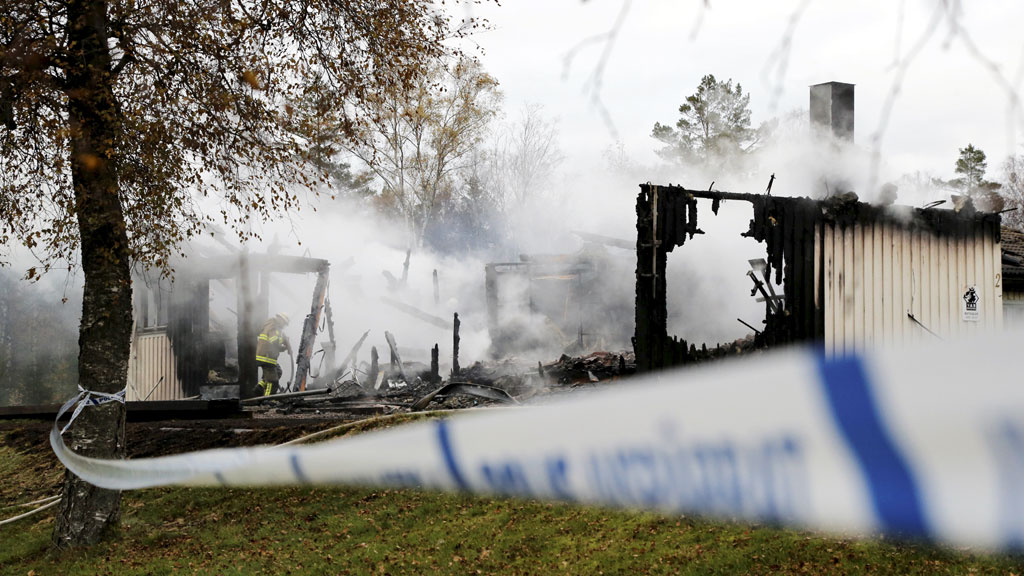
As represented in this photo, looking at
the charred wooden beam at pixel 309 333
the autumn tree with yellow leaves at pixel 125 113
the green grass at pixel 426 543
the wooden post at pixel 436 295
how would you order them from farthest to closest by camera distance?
1. the wooden post at pixel 436 295
2. the charred wooden beam at pixel 309 333
3. the autumn tree with yellow leaves at pixel 125 113
4. the green grass at pixel 426 543

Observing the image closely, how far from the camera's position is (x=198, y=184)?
9.12 meters

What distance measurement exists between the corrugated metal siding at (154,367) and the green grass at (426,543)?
1122 cm

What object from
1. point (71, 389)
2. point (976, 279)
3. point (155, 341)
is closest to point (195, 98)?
point (976, 279)

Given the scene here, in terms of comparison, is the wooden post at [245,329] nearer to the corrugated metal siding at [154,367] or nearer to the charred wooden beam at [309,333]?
the charred wooden beam at [309,333]

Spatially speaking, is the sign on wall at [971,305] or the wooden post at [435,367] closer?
the sign on wall at [971,305]

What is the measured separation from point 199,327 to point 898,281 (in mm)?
16123

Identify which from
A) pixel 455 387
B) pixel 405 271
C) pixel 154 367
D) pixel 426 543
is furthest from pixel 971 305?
pixel 405 271

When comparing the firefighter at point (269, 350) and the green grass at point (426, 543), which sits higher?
the firefighter at point (269, 350)

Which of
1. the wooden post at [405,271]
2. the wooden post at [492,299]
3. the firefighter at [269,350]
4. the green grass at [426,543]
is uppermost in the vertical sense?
the wooden post at [405,271]

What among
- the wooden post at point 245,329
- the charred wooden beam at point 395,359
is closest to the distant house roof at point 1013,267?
the charred wooden beam at point 395,359

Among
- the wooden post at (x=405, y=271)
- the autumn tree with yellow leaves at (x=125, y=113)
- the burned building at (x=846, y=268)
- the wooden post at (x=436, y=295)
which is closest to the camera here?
the autumn tree with yellow leaves at (x=125, y=113)

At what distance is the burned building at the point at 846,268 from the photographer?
10578 mm

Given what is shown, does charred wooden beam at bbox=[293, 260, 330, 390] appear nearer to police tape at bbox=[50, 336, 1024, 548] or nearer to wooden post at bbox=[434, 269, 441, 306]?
wooden post at bbox=[434, 269, 441, 306]

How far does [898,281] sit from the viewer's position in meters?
12.0
